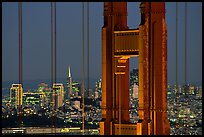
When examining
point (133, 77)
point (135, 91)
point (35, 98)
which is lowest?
point (35, 98)

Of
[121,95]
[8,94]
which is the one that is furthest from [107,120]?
[8,94]

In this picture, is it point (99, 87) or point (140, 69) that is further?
point (99, 87)

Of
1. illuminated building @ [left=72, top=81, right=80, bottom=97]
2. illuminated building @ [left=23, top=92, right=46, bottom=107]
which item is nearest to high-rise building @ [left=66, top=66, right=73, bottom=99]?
illuminated building @ [left=72, top=81, right=80, bottom=97]

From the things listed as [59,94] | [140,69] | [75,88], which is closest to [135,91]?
[140,69]

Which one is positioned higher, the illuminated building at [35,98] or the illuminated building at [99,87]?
the illuminated building at [99,87]

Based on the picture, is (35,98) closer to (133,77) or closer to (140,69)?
(133,77)

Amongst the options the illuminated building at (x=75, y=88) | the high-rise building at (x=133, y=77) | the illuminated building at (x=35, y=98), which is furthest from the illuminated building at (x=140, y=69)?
the illuminated building at (x=35, y=98)

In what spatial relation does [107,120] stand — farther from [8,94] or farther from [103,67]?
[8,94]

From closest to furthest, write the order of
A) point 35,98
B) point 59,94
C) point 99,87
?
1. point 59,94
2. point 99,87
3. point 35,98

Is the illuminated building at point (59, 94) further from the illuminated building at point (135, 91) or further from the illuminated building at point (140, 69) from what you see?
the illuminated building at point (135, 91)
